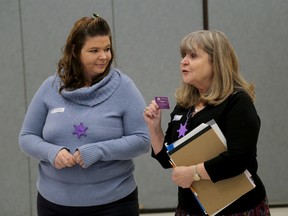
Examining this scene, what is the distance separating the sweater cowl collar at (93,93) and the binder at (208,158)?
0.42 meters

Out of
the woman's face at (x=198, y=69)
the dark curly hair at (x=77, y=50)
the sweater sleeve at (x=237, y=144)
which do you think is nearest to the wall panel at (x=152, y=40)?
the dark curly hair at (x=77, y=50)

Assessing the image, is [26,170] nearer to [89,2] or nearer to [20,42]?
[20,42]

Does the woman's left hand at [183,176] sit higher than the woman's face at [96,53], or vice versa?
the woman's face at [96,53]

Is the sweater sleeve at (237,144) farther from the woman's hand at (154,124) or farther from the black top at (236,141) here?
the woman's hand at (154,124)

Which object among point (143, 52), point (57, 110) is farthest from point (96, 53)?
point (143, 52)

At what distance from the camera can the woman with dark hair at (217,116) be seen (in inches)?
58.2

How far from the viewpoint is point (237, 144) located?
4.82 feet

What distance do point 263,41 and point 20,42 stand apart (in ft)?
7.16

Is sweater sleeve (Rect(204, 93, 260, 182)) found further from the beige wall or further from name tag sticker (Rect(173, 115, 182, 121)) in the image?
the beige wall

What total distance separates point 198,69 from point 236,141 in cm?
32

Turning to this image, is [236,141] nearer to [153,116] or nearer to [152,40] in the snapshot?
[153,116]

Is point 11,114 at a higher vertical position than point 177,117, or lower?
lower

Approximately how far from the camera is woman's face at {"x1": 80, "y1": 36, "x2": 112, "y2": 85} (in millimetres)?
1824

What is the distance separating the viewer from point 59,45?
367 cm
